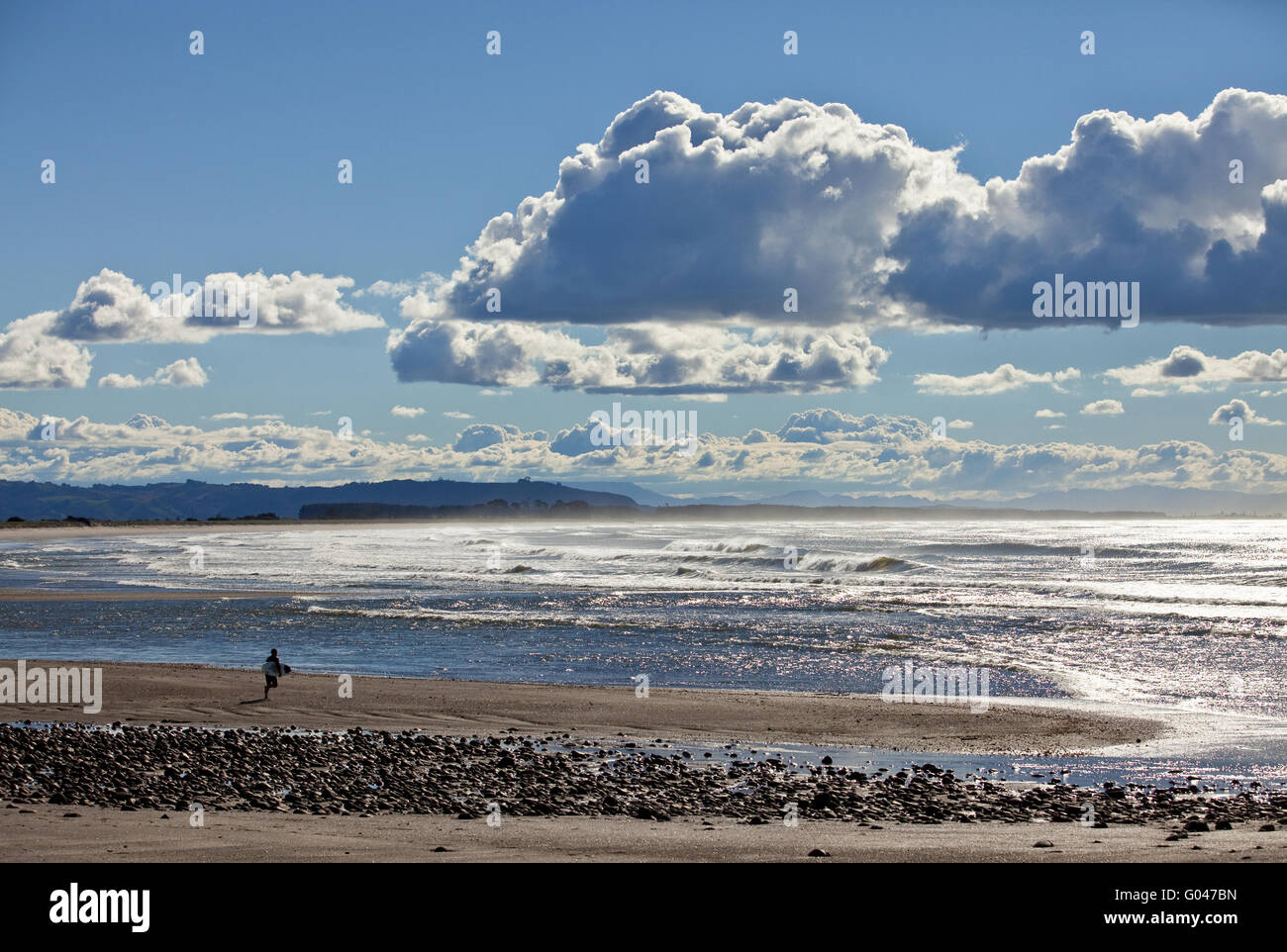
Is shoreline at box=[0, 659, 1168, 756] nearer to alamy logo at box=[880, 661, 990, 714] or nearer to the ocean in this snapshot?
alamy logo at box=[880, 661, 990, 714]

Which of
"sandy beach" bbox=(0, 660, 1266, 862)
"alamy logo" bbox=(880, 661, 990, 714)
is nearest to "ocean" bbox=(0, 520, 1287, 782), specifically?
"alamy logo" bbox=(880, 661, 990, 714)

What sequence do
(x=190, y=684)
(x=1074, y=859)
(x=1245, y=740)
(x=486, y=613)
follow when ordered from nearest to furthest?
(x=1074, y=859) < (x=1245, y=740) < (x=190, y=684) < (x=486, y=613)

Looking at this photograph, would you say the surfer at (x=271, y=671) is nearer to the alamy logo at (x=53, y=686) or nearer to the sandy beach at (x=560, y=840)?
the alamy logo at (x=53, y=686)

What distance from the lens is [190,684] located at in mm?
22984

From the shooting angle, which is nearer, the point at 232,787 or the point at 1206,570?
the point at 232,787

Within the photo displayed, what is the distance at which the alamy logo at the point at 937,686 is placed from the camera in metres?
21.9
